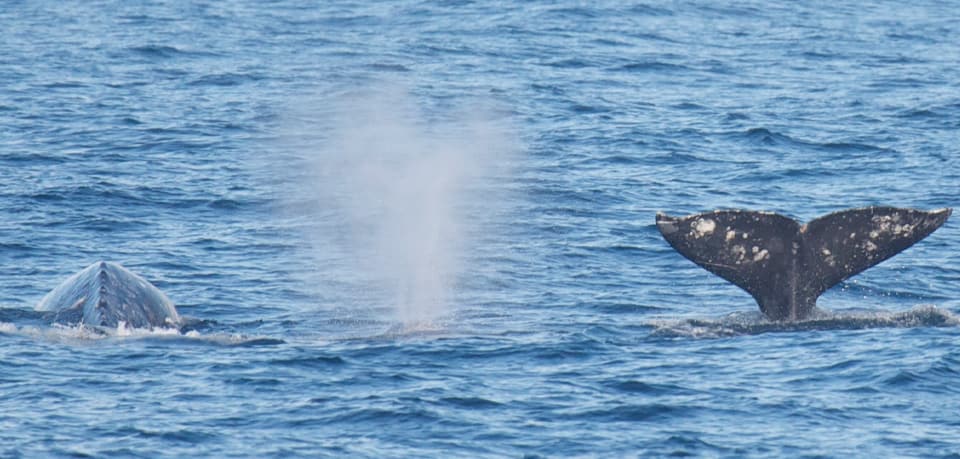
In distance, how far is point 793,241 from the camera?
16328 mm

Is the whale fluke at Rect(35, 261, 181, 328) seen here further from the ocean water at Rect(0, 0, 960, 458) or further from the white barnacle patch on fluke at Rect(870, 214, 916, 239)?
the white barnacle patch on fluke at Rect(870, 214, 916, 239)

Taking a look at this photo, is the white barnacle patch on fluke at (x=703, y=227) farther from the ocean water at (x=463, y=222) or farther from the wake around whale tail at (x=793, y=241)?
the ocean water at (x=463, y=222)

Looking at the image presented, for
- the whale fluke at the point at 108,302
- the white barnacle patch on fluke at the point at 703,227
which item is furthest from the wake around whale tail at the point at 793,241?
the whale fluke at the point at 108,302

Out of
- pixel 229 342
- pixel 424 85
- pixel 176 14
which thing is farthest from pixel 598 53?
pixel 229 342

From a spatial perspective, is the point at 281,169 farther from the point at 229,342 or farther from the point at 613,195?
the point at 229,342

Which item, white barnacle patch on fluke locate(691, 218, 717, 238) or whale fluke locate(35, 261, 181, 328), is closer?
white barnacle patch on fluke locate(691, 218, 717, 238)

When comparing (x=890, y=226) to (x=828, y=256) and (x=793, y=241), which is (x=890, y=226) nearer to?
(x=828, y=256)

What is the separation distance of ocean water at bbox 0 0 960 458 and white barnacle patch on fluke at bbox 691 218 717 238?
1248 mm

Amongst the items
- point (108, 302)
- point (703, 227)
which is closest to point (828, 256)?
point (703, 227)

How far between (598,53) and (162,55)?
10.3m

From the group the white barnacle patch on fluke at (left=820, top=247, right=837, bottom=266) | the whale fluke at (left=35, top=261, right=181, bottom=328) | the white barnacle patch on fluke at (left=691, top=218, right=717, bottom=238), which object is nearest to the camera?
the white barnacle patch on fluke at (left=691, top=218, right=717, bottom=238)

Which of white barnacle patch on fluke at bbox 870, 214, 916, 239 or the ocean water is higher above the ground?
white barnacle patch on fluke at bbox 870, 214, 916, 239

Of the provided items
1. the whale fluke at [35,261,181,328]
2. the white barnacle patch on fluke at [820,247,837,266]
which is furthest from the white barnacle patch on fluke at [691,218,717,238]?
the whale fluke at [35,261,181,328]

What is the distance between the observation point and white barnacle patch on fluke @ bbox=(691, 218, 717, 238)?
15938mm
